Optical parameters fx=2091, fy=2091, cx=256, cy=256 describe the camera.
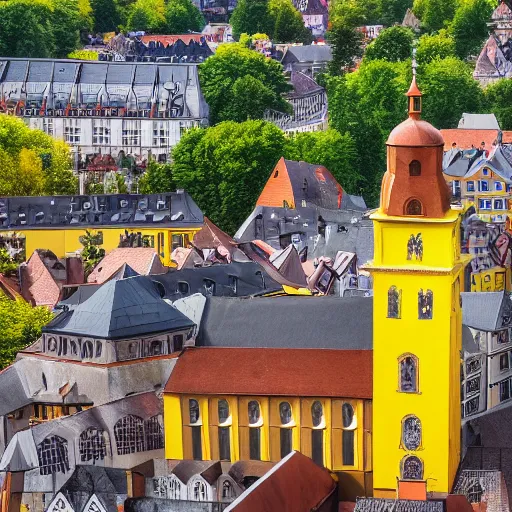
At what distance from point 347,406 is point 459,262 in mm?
8024

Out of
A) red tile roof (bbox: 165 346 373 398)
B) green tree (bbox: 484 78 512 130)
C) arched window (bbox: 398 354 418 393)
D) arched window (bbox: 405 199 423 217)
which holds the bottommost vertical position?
green tree (bbox: 484 78 512 130)

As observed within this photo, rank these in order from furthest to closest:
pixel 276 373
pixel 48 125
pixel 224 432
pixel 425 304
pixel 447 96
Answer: pixel 447 96
pixel 48 125
pixel 224 432
pixel 276 373
pixel 425 304

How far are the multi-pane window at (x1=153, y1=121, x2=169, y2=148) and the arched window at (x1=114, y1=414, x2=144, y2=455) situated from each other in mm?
85453

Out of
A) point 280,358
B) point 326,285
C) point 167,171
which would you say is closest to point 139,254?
point 326,285

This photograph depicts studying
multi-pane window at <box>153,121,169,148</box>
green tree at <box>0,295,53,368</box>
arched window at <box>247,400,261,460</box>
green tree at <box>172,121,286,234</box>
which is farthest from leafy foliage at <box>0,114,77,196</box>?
arched window at <box>247,400,261,460</box>

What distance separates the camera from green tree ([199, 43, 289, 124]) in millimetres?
184375

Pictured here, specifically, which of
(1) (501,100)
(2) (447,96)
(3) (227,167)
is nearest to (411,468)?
(3) (227,167)

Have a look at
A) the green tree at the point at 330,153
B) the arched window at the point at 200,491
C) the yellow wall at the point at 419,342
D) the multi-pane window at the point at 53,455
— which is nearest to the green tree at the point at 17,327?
the multi-pane window at the point at 53,455

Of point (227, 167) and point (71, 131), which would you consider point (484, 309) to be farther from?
point (71, 131)

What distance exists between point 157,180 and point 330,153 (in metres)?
15.2

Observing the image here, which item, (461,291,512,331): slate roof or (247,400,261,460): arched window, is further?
(461,291,512,331): slate roof

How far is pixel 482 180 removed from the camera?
158m

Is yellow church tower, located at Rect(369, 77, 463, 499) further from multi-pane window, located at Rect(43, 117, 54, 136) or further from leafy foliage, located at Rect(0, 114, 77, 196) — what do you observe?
multi-pane window, located at Rect(43, 117, 54, 136)

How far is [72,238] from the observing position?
145000 millimetres
